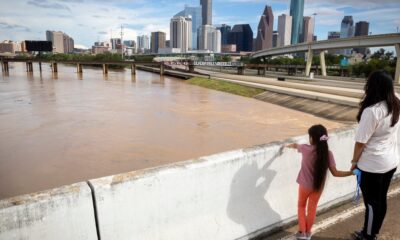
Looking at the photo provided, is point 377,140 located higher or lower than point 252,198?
higher

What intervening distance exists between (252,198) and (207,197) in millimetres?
668

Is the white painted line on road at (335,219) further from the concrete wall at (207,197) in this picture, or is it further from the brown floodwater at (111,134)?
the brown floodwater at (111,134)

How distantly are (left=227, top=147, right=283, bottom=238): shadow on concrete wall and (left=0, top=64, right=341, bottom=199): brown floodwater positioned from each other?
7.61 meters

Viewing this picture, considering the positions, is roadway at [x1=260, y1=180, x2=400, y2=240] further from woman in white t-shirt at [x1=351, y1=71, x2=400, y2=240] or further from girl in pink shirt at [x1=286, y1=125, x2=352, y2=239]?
woman in white t-shirt at [x1=351, y1=71, x2=400, y2=240]

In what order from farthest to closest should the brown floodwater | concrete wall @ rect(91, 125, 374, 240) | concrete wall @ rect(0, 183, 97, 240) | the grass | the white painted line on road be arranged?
the grass, the brown floodwater, the white painted line on road, concrete wall @ rect(91, 125, 374, 240), concrete wall @ rect(0, 183, 97, 240)

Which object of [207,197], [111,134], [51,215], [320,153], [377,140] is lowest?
[111,134]

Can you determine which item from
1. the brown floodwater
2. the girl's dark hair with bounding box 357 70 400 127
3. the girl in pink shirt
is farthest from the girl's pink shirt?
the brown floodwater

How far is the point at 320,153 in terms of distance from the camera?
11.0 ft

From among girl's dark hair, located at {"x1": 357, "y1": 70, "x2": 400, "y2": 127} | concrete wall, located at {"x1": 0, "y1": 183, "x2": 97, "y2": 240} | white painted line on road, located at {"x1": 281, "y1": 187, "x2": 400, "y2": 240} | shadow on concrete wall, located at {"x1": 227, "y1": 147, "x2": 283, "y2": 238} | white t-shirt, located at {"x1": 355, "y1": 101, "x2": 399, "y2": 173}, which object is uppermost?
girl's dark hair, located at {"x1": 357, "y1": 70, "x2": 400, "y2": 127}

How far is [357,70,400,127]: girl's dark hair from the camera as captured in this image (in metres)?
3.10

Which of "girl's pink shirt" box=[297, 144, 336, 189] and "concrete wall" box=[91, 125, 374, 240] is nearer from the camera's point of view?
"concrete wall" box=[91, 125, 374, 240]

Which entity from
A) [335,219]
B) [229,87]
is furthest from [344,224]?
[229,87]

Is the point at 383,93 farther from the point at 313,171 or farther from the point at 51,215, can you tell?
the point at 51,215

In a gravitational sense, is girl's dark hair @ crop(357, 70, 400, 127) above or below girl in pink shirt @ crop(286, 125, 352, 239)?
above
